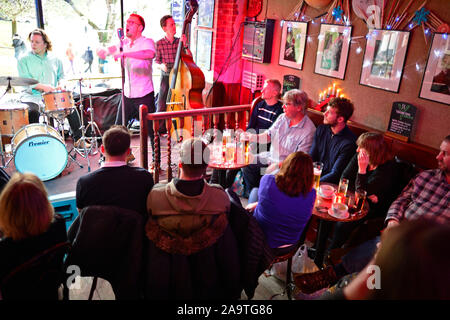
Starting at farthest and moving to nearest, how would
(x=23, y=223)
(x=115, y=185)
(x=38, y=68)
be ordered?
(x=38, y=68) → (x=115, y=185) → (x=23, y=223)

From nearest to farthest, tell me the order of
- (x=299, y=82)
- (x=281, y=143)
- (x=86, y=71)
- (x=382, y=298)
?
(x=382, y=298), (x=281, y=143), (x=299, y=82), (x=86, y=71)

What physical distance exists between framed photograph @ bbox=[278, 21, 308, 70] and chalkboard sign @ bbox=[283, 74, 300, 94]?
0.13 metres

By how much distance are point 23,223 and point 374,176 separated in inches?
95.1

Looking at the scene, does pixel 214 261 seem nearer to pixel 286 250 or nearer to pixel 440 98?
pixel 286 250

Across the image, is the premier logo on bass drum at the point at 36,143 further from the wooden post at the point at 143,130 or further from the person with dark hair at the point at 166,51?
the person with dark hair at the point at 166,51

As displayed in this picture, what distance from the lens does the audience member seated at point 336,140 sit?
316 centimetres

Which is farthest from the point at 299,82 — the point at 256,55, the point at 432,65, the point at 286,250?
the point at 286,250

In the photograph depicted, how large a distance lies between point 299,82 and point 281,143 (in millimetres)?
1114

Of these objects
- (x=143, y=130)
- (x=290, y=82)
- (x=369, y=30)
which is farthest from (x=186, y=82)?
(x=369, y=30)

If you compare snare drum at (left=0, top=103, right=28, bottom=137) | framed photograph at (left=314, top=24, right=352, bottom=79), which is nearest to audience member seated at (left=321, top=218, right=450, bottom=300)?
framed photograph at (left=314, top=24, right=352, bottom=79)

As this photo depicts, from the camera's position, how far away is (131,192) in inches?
81.0

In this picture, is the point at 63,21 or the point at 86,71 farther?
the point at 86,71

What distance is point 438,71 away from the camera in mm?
2934

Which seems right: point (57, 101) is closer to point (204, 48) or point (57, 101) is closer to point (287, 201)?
point (204, 48)
